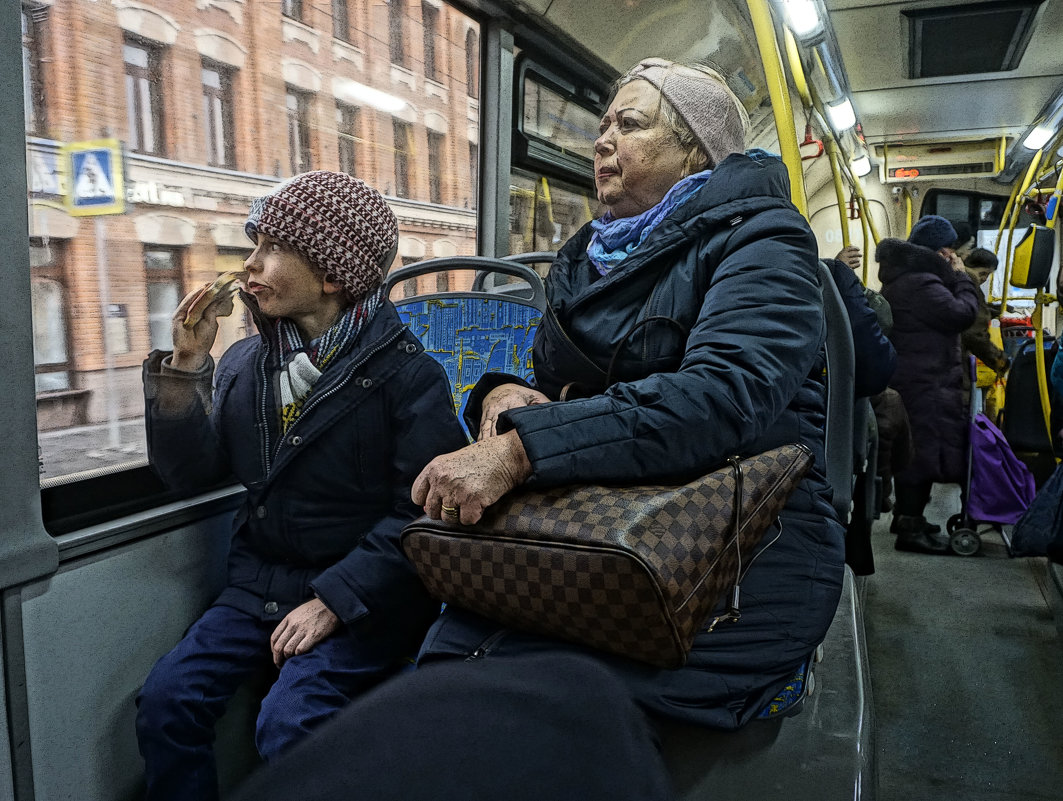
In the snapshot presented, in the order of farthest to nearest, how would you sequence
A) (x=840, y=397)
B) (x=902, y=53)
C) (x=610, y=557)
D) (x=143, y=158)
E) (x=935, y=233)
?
(x=902, y=53) < (x=935, y=233) < (x=840, y=397) < (x=143, y=158) < (x=610, y=557)

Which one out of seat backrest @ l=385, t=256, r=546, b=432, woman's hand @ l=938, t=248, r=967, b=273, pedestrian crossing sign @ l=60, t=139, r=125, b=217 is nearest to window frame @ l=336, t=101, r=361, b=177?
seat backrest @ l=385, t=256, r=546, b=432

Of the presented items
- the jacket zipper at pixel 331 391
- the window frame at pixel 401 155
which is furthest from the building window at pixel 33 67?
the window frame at pixel 401 155

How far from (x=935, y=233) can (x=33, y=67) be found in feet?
14.1

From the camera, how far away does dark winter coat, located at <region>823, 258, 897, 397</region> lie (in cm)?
232

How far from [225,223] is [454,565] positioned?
4.23ft

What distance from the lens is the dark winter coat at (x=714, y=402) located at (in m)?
1.12

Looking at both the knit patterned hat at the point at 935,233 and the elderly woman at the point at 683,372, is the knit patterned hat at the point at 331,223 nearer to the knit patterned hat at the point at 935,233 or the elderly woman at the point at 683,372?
the elderly woman at the point at 683,372

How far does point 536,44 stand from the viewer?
335cm

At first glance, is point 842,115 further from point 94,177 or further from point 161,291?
point 94,177

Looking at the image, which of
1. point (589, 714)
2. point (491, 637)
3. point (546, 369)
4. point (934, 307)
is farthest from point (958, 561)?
point (589, 714)

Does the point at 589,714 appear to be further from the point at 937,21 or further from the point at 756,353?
the point at 937,21

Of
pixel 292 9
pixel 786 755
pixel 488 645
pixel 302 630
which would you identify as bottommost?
pixel 786 755

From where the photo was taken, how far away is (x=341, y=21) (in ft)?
8.34

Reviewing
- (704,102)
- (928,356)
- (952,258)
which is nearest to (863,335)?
(704,102)
